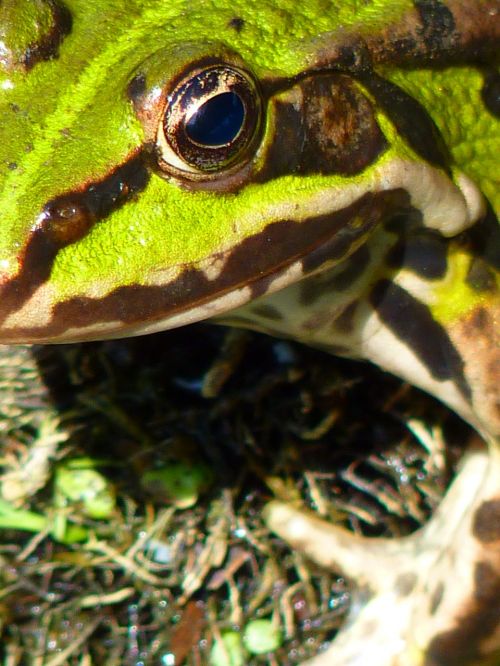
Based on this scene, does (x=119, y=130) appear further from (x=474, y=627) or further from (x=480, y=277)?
(x=474, y=627)

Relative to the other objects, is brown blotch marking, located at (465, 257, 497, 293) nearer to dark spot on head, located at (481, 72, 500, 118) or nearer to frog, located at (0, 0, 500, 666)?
frog, located at (0, 0, 500, 666)

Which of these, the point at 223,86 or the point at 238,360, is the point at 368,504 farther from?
the point at 223,86

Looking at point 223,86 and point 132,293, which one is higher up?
point 223,86

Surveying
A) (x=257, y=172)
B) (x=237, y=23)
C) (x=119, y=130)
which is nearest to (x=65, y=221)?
(x=119, y=130)

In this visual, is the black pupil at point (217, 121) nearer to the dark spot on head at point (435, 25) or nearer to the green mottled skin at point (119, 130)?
the green mottled skin at point (119, 130)

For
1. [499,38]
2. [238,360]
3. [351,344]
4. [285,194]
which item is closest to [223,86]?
[285,194]

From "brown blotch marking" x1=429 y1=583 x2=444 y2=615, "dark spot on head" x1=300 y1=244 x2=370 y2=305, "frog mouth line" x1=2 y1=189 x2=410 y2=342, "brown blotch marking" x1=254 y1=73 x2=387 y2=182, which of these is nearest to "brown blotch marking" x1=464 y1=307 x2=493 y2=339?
"dark spot on head" x1=300 y1=244 x2=370 y2=305
